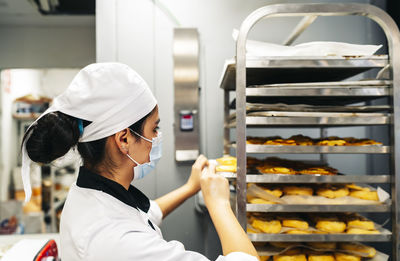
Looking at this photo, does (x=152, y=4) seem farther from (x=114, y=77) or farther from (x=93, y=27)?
(x=93, y=27)

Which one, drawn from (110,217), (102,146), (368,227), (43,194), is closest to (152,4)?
(102,146)

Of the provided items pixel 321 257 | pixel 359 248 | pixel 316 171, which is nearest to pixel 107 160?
pixel 316 171

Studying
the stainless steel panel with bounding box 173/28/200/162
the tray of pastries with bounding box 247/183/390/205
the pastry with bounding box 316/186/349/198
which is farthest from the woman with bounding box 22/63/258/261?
the stainless steel panel with bounding box 173/28/200/162

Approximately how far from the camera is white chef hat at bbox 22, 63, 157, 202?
2.75 ft

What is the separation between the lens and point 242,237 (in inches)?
34.8

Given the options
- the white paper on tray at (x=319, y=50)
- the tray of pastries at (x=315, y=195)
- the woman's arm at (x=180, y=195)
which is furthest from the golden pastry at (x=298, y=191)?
the white paper on tray at (x=319, y=50)

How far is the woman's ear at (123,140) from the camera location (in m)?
0.91

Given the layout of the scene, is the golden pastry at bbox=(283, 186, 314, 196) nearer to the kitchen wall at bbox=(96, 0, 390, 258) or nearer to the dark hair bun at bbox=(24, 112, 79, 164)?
the kitchen wall at bbox=(96, 0, 390, 258)

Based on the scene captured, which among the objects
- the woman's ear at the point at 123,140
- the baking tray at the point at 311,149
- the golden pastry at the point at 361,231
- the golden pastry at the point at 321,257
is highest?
the woman's ear at the point at 123,140

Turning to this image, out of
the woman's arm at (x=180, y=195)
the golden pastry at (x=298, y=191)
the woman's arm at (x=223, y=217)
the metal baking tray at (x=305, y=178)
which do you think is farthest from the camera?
the woman's arm at (x=180, y=195)

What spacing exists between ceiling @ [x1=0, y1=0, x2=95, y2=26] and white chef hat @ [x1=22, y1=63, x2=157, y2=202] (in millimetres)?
2409

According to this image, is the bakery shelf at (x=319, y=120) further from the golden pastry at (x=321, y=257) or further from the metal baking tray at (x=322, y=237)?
the golden pastry at (x=321, y=257)

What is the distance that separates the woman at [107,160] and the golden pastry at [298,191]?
385 mm

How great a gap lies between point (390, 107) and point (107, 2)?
5.99ft
